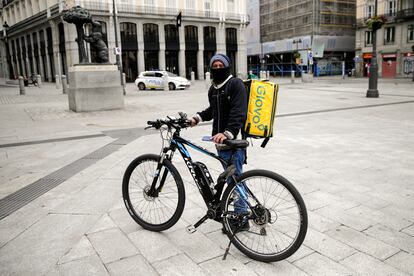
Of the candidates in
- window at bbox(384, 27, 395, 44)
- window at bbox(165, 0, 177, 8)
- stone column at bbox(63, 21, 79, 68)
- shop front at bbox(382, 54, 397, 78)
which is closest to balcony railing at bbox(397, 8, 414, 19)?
window at bbox(384, 27, 395, 44)

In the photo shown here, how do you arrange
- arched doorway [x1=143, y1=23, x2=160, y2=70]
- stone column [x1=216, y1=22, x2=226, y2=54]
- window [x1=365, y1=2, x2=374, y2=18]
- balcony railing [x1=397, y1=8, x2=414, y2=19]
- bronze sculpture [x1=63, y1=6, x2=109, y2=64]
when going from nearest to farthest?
bronze sculpture [x1=63, y1=6, x2=109, y2=64], balcony railing [x1=397, y1=8, x2=414, y2=19], arched doorway [x1=143, y1=23, x2=160, y2=70], window [x1=365, y1=2, x2=374, y2=18], stone column [x1=216, y1=22, x2=226, y2=54]

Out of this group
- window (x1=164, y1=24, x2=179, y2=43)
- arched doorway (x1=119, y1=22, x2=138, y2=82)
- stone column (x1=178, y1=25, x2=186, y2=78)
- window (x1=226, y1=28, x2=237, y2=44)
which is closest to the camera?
arched doorway (x1=119, y1=22, x2=138, y2=82)

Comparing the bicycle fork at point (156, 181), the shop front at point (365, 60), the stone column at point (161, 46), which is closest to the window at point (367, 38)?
the shop front at point (365, 60)

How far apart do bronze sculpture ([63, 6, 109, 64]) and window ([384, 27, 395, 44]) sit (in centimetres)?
3777

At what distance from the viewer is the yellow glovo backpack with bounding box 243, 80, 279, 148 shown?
334 centimetres

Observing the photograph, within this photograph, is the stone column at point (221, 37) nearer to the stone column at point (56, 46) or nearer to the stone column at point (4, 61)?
the stone column at point (56, 46)

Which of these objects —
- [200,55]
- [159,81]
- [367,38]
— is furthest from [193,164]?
[367,38]

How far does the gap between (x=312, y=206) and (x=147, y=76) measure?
25147 mm

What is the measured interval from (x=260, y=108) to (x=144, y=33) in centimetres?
4225

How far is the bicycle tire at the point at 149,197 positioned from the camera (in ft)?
11.7

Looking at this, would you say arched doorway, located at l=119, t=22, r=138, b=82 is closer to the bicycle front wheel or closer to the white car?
the white car

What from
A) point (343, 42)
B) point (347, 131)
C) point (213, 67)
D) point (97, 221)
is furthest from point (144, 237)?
point (343, 42)

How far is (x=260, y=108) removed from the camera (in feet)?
11.1

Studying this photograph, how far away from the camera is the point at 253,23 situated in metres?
62.2
